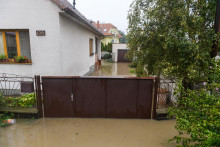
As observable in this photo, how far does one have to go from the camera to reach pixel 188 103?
304cm

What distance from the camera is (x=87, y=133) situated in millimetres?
3949

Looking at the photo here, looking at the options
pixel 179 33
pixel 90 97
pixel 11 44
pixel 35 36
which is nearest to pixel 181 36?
pixel 179 33

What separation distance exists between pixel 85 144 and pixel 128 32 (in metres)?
3.68

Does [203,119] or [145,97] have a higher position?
[203,119]

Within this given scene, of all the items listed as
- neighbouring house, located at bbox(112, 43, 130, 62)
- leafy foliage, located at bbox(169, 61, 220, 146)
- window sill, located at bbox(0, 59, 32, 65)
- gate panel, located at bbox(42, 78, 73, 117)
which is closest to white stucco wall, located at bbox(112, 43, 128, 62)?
neighbouring house, located at bbox(112, 43, 130, 62)

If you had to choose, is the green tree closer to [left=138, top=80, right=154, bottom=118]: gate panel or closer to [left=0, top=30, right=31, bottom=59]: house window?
[left=138, top=80, right=154, bottom=118]: gate panel

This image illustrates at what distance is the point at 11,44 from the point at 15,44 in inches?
8.0

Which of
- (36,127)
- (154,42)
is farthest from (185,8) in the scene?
(36,127)

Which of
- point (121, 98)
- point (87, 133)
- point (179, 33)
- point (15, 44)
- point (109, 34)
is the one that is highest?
point (109, 34)

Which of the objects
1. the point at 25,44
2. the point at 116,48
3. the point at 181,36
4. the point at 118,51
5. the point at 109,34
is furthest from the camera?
the point at 109,34

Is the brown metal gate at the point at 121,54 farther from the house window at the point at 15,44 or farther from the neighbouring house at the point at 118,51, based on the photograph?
the house window at the point at 15,44

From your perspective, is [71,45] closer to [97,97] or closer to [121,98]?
[97,97]

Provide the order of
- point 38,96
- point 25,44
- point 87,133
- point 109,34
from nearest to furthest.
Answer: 1. point 87,133
2. point 38,96
3. point 25,44
4. point 109,34

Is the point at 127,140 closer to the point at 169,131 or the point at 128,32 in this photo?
the point at 169,131
